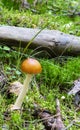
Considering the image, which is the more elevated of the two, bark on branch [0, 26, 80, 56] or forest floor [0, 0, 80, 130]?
bark on branch [0, 26, 80, 56]

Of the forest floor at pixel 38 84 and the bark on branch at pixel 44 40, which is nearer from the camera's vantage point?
the forest floor at pixel 38 84

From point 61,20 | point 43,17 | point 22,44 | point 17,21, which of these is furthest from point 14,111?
point 61,20

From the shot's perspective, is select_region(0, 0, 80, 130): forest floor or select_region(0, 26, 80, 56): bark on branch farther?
select_region(0, 26, 80, 56): bark on branch

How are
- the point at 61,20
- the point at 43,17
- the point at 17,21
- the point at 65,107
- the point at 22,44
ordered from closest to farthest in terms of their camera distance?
1. the point at 65,107
2. the point at 22,44
3. the point at 17,21
4. the point at 43,17
5. the point at 61,20

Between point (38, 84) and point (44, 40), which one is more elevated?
point (44, 40)

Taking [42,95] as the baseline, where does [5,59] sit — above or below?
above

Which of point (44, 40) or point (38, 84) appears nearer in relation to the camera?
point (38, 84)

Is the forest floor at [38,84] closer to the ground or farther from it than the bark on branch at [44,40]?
closer to the ground

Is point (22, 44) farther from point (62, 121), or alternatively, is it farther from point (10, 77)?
point (62, 121)
